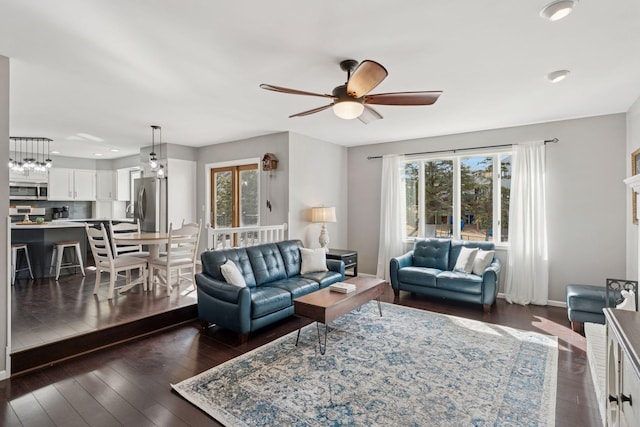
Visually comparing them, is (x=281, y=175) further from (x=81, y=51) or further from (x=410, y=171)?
(x=81, y=51)

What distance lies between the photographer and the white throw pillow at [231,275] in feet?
11.8

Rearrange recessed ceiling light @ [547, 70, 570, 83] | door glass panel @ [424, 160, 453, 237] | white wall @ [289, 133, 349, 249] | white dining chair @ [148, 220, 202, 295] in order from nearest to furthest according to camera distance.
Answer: recessed ceiling light @ [547, 70, 570, 83], white dining chair @ [148, 220, 202, 295], white wall @ [289, 133, 349, 249], door glass panel @ [424, 160, 453, 237]

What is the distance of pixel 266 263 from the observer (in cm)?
432

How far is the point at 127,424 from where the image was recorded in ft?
7.07

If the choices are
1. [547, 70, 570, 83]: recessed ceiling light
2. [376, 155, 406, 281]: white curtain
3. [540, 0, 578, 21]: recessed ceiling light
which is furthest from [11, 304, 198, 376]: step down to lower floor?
[547, 70, 570, 83]: recessed ceiling light

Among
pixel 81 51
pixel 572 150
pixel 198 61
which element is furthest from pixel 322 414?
pixel 572 150

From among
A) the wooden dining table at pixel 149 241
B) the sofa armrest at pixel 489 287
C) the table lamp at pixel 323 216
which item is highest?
the table lamp at pixel 323 216

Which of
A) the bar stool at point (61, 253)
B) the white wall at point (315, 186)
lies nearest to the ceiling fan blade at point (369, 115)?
the white wall at point (315, 186)

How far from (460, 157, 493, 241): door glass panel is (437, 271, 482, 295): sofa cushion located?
1.09 meters

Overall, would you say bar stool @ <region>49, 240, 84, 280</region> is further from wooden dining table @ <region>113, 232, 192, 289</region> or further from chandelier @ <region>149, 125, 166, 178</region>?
chandelier @ <region>149, 125, 166, 178</region>

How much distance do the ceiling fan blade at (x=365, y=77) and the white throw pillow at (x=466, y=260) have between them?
3.31 m

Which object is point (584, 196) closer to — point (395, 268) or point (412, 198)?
point (412, 198)

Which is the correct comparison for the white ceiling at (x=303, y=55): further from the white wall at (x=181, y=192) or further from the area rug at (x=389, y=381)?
the area rug at (x=389, y=381)

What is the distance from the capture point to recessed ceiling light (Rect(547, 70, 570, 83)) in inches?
120
